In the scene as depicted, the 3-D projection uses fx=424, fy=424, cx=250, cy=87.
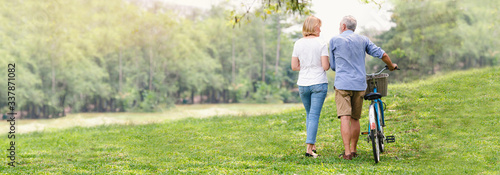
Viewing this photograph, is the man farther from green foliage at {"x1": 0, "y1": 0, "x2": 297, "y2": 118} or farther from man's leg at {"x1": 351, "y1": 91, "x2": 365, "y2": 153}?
green foliage at {"x1": 0, "y1": 0, "x2": 297, "y2": 118}

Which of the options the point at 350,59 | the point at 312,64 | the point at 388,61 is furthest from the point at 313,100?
the point at 388,61

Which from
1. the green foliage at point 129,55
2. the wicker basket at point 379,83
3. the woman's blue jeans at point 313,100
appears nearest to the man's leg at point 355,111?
the wicker basket at point 379,83

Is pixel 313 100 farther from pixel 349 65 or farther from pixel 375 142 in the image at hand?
pixel 375 142

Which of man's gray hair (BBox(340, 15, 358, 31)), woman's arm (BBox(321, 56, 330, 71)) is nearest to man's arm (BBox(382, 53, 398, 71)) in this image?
man's gray hair (BBox(340, 15, 358, 31))

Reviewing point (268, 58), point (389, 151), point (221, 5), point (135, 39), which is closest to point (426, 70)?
point (268, 58)

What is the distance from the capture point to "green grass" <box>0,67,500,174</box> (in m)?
4.84

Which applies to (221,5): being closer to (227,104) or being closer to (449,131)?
(227,104)

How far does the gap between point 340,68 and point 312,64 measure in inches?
14.1

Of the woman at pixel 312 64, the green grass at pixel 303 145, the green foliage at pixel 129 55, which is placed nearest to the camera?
the green grass at pixel 303 145

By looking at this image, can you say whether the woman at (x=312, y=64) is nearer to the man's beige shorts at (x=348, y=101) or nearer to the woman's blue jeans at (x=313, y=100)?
the woman's blue jeans at (x=313, y=100)

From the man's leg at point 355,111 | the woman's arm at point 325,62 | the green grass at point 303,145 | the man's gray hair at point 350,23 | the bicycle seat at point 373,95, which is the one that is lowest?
the green grass at point 303,145

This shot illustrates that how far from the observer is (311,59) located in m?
4.96

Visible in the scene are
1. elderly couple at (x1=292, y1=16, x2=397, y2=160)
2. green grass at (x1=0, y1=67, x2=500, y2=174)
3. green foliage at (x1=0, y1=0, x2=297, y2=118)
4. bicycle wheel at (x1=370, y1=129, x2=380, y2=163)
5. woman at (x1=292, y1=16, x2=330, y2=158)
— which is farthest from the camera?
green foliage at (x1=0, y1=0, x2=297, y2=118)

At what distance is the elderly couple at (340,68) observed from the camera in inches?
186
